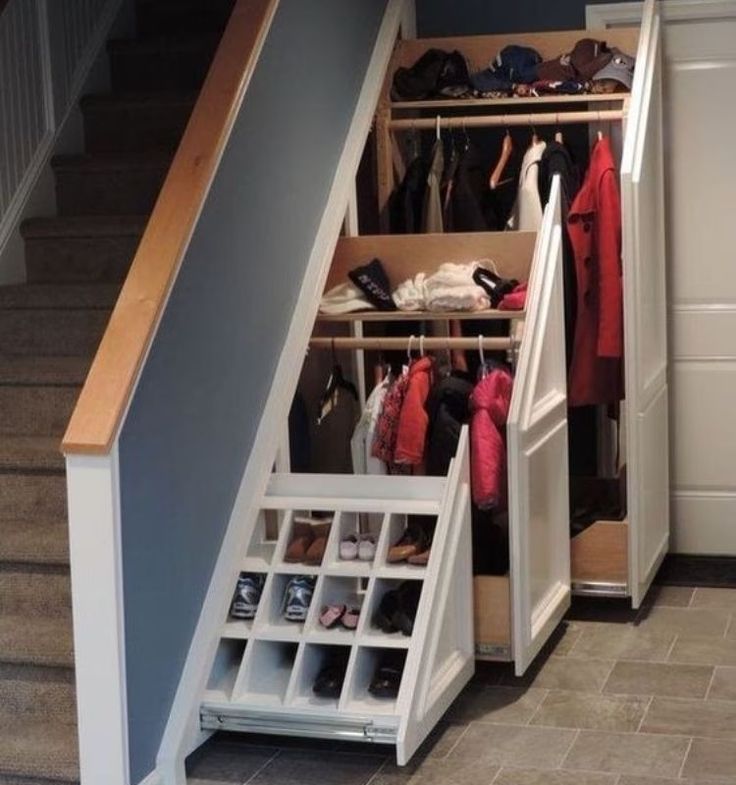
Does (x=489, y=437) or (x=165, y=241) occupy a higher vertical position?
(x=165, y=241)

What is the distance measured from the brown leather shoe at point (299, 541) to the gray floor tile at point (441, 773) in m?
0.64

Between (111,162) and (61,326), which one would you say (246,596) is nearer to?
(61,326)

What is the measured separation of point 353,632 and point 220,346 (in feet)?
2.76

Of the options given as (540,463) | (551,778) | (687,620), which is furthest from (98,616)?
(687,620)

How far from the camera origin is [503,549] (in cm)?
449

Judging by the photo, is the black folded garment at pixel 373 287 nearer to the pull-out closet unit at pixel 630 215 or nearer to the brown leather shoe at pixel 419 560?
the pull-out closet unit at pixel 630 215

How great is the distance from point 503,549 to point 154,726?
1.30 metres

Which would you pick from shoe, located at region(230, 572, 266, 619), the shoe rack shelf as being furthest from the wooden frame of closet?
shoe, located at region(230, 572, 266, 619)

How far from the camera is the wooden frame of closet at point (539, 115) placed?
5.02 metres

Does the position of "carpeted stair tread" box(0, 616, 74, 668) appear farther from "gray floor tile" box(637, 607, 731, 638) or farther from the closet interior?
"gray floor tile" box(637, 607, 731, 638)

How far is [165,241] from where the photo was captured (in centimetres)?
366

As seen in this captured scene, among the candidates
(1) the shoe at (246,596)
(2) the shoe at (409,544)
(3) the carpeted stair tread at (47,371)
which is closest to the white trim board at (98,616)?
(1) the shoe at (246,596)

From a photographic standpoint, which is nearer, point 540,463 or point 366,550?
point 366,550

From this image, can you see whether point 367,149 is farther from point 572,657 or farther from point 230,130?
point 572,657
